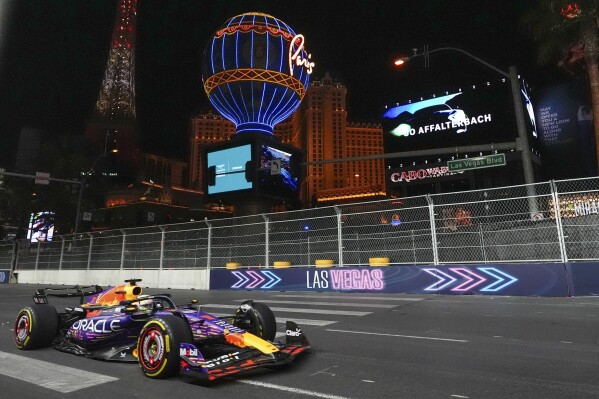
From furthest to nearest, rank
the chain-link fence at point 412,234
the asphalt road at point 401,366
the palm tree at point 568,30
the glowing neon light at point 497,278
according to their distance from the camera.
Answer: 1. the palm tree at point 568,30
2. the glowing neon light at point 497,278
3. the chain-link fence at point 412,234
4. the asphalt road at point 401,366

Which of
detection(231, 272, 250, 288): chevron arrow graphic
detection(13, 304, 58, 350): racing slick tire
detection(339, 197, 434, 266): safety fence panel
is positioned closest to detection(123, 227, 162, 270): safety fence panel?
detection(231, 272, 250, 288): chevron arrow graphic

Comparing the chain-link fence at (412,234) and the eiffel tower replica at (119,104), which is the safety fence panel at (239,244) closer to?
the chain-link fence at (412,234)

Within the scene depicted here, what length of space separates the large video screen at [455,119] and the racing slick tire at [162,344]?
4660 centimetres

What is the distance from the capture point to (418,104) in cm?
5081

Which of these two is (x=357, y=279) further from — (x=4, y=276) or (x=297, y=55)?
(x=297, y=55)

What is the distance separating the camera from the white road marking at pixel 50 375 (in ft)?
14.4

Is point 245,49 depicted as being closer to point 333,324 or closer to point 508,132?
point 508,132

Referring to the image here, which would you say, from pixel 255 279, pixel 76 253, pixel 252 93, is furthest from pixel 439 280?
pixel 252 93

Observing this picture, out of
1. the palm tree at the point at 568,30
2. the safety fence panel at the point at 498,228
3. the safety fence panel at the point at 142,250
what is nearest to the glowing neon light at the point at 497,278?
the safety fence panel at the point at 498,228

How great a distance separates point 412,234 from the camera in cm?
1377

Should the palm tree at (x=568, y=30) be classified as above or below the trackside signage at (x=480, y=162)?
above

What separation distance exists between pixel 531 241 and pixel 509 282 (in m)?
1.36

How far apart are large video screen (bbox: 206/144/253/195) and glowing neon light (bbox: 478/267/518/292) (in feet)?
96.2

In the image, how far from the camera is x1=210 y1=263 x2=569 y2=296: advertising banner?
11.5m
